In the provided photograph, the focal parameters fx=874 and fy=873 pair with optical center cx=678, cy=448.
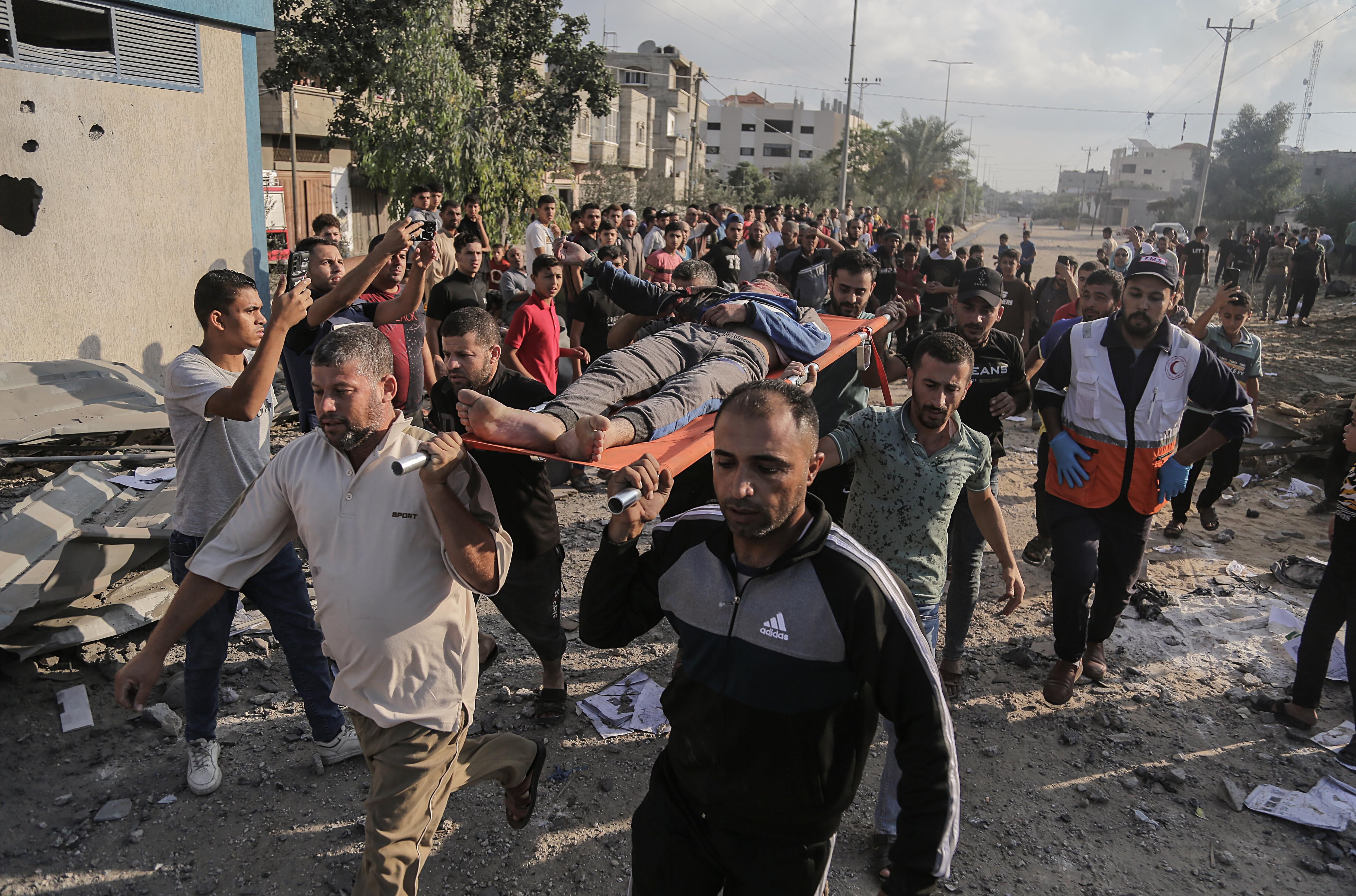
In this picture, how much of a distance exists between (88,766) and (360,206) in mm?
20194

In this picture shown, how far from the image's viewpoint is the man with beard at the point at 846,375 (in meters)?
3.96

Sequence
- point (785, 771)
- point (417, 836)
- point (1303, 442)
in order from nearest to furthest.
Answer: point (785, 771)
point (417, 836)
point (1303, 442)

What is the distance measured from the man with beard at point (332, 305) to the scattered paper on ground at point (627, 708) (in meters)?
2.11

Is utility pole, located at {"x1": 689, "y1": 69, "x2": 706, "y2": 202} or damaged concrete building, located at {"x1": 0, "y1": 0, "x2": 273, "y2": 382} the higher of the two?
utility pole, located at {"x1": 689, "y1": 69, "x2": 706, "y2": 202}

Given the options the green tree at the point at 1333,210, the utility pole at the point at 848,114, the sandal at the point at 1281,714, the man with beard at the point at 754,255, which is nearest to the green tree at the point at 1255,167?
the green tree at the point at 1333,210

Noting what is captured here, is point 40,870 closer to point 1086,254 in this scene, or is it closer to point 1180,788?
point 1180,788

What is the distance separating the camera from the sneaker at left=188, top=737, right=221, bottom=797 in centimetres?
335

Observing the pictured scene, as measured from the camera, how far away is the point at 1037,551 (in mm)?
5816

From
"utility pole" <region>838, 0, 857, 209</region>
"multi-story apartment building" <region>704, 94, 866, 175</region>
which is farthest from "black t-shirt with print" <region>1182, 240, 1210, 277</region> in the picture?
"multi-story apartment building" <region>704, 94, 866, 175</region>

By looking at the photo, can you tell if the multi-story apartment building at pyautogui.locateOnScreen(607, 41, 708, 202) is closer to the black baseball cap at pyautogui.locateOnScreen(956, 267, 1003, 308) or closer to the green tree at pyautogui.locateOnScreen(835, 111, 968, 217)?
the green tree at pyautogui.locateOnScreen(835, 111, 968, 217)

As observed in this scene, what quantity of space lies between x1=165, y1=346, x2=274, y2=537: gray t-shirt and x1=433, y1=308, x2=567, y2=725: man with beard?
0.77 meters

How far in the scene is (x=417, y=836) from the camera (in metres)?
2.48

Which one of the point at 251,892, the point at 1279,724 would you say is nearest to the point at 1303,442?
the point at 1279,724

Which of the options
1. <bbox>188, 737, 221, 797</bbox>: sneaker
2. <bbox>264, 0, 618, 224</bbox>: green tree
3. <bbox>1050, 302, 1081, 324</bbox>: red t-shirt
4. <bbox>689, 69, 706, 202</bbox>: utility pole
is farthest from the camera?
<bbox>689, 69, 706, 202</bbox>: utility pole
